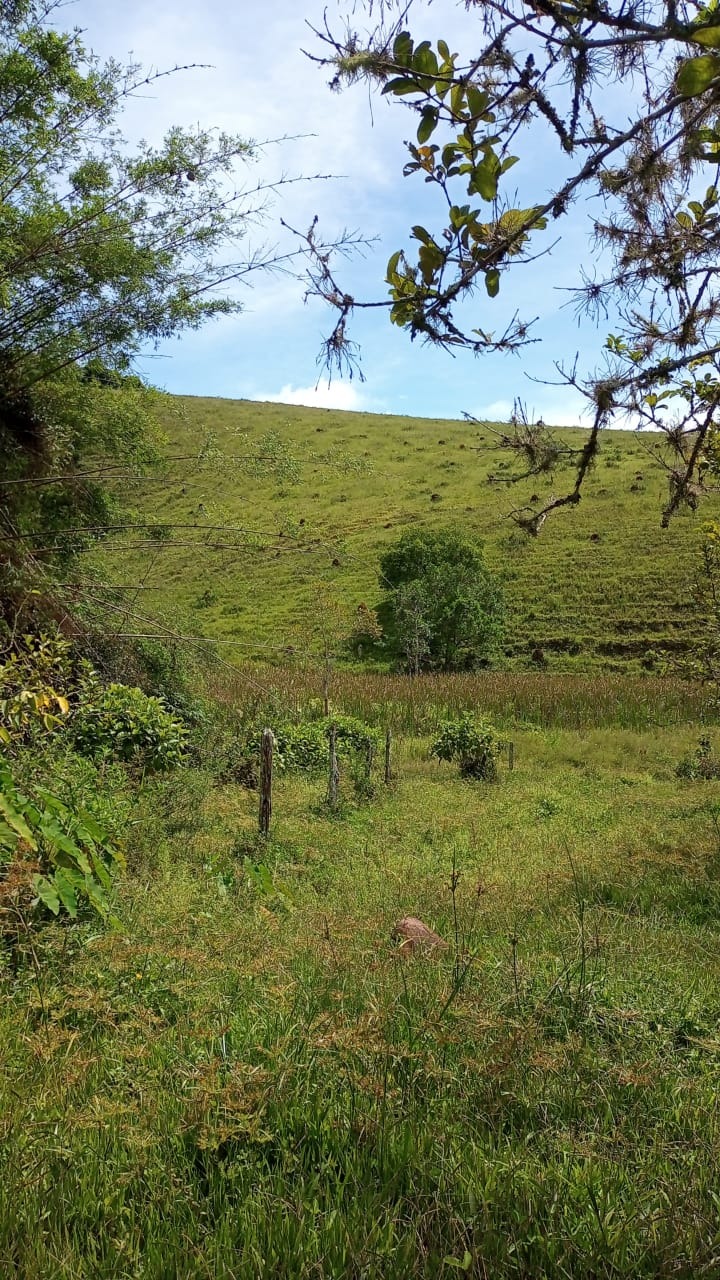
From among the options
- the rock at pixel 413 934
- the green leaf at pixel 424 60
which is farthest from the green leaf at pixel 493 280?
the rock at pixel 413 934

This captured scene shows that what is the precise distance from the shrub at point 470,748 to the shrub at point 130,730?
5.70m

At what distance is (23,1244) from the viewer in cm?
154

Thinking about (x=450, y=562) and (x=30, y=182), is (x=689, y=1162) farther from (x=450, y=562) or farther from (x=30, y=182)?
(x=450, y=562)

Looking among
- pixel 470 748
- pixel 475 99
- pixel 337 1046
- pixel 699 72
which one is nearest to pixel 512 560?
pixel 470 748

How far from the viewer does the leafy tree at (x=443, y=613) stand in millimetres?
28703

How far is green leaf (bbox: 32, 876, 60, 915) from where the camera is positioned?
9.52 feet

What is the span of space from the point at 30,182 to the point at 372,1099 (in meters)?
5.20

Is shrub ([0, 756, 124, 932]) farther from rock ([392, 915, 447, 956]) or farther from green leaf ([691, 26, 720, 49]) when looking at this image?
green leaf ([691, 26, 720, 49])

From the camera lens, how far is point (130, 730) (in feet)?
28.8

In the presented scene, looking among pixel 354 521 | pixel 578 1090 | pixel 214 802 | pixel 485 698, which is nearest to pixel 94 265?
pixel 578 1090

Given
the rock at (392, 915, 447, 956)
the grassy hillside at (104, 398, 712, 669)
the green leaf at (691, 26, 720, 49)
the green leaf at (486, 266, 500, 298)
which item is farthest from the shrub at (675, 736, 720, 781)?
the green leaf at (691, 26, 720, 49)

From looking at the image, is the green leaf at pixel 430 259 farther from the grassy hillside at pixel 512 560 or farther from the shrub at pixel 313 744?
the grassy hillside at pixel 512 560

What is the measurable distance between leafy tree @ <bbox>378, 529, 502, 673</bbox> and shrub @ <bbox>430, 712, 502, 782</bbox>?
1316 centimetres

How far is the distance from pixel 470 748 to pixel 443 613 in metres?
17.2
